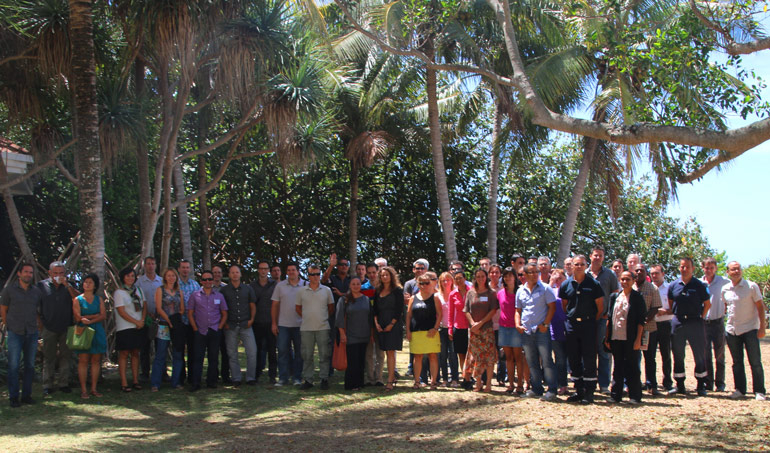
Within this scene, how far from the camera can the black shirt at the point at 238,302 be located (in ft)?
33.6

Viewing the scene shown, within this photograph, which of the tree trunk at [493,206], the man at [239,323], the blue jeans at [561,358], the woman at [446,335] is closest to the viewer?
the blue jeans at [561,358]

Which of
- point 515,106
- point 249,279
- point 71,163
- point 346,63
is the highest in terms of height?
point 346,63

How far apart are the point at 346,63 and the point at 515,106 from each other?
4304 millimetres

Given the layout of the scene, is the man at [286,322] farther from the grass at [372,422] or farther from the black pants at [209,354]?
the black pants at [209,354]

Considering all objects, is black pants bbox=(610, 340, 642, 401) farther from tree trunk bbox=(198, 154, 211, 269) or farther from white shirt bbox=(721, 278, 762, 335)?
tree trunk bbox=(198, 154, 211, 269)

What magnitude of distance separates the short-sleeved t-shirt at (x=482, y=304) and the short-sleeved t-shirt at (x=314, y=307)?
215cm

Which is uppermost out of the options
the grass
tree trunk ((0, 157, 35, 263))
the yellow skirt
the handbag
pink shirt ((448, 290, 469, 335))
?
tree trunk ((0, 157, 35, 263))

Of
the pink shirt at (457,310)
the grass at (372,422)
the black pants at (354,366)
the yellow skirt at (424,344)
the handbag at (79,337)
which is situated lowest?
the grass at (372,422)

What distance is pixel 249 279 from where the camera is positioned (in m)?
21.4

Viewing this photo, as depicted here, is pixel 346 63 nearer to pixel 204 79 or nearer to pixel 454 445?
pixel 204 79

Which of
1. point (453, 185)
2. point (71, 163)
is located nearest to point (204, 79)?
point (71, 163)

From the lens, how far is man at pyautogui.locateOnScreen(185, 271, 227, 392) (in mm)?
9906

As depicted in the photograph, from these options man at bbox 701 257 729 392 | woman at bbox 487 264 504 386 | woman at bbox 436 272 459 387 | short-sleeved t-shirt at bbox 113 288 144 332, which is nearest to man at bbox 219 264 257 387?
short-sleeved t-shirt at bbox 113 288 144 332

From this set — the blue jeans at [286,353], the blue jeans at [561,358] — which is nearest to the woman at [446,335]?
the blue jeans at [561,358]
